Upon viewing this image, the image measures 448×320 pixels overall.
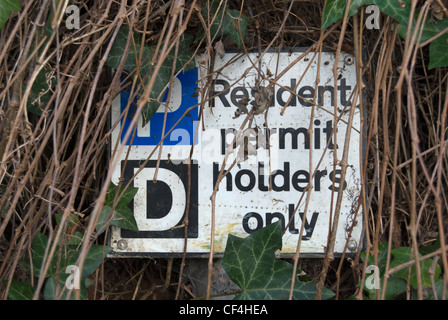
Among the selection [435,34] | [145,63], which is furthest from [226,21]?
[435,34]

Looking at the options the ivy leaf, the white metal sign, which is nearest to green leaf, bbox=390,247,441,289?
the white metal sign

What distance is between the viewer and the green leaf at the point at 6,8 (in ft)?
3.40

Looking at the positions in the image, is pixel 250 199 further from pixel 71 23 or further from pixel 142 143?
pixel 71 23

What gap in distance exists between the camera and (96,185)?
1.25 meters

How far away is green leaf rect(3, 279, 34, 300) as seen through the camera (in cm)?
100

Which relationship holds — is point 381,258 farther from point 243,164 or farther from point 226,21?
point 226,21

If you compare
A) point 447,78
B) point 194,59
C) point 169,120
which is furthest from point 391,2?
point 169,120

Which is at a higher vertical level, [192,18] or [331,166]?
[192,18]

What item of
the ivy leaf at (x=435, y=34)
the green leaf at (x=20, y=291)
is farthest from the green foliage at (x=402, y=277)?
the green leaf at (x=20, y=291)

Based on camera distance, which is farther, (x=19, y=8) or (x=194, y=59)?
(x=194, y=59)

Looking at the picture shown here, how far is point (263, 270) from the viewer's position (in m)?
1.03

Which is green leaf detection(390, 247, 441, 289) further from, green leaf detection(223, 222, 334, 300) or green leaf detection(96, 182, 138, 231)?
green leaf detection(96, 182, 138, 231)
